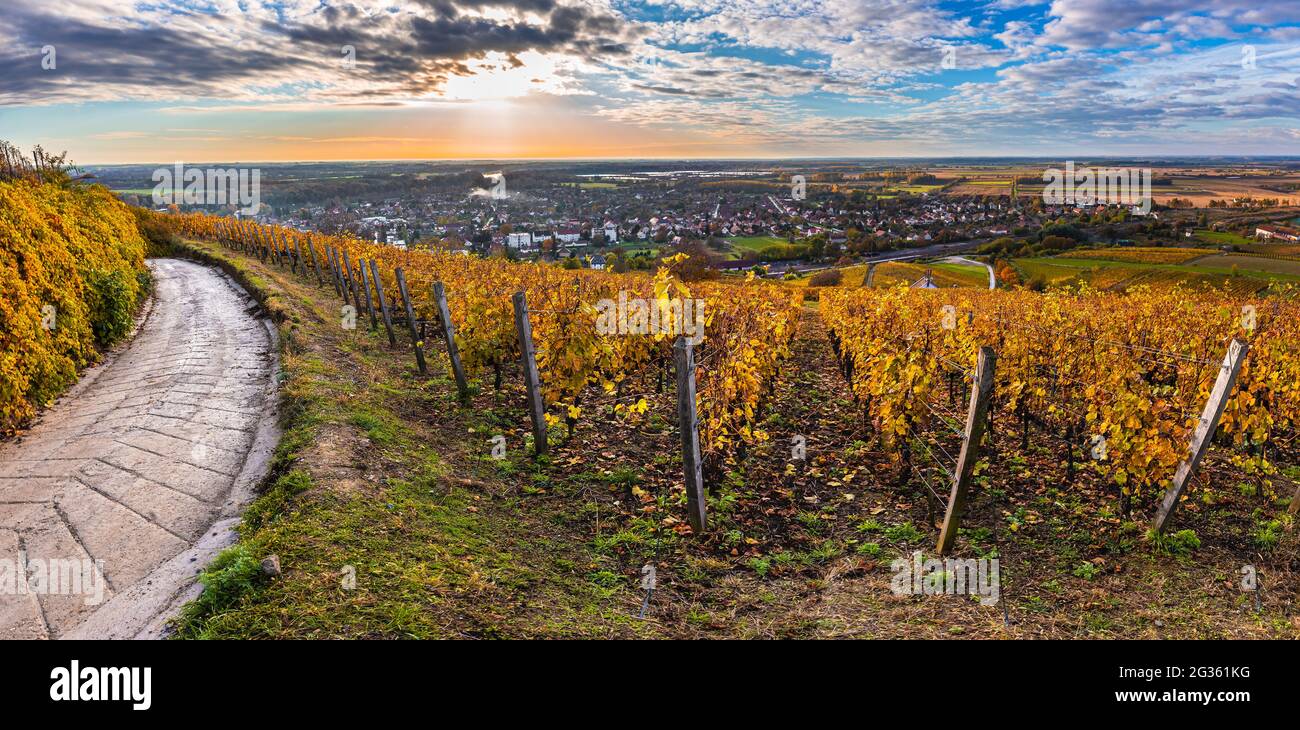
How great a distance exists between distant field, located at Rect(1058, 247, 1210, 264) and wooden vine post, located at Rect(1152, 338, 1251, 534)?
65.0m

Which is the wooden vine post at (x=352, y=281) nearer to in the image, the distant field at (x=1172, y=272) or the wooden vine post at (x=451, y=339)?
the wooden vine post at (x=451, y=339)

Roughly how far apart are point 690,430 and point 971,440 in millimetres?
2634

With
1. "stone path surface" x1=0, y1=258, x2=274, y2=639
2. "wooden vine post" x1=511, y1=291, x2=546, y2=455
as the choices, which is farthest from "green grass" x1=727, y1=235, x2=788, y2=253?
"wooden vine post" x1=511, y1=291, x2=546, y2=455

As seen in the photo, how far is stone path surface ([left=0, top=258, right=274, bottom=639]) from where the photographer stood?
4.71 metres

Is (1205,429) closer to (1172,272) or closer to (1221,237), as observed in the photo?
(1172,272)

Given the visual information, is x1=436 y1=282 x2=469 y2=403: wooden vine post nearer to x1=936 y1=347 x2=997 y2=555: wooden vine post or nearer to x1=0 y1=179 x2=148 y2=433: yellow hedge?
x1=0 y1=179 x2=148 y2=433: yellow hedge

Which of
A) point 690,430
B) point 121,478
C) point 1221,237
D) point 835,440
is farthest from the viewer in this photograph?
point 1221,237

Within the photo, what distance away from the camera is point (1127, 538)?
609cm

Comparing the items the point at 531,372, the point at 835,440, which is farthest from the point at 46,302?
the point at 835,440

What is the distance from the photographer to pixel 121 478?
6547 millimetres

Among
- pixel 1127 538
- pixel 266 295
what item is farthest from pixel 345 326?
pixel 1127 538

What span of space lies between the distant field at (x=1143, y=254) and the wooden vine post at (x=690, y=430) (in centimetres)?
6824

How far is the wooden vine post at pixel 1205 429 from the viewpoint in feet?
17.9

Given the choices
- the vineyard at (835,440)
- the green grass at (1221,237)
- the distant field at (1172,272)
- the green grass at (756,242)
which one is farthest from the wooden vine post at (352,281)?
the green grass at (1221,237)
